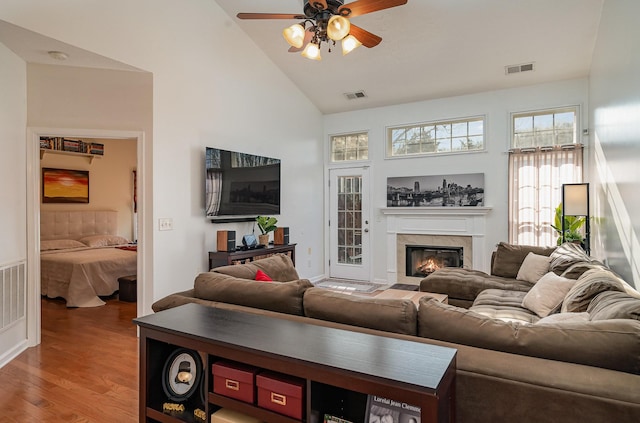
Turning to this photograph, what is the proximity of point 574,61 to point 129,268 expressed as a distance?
6.61 meters

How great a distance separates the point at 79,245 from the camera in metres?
6.29

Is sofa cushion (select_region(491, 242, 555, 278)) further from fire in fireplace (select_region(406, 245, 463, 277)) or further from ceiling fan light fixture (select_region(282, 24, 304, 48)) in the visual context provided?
ceiling fan light fixture (select_region(282, 24, 304, 48))

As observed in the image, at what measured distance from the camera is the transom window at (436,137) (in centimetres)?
575

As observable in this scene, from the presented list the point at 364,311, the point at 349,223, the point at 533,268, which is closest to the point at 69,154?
the point at 349,223

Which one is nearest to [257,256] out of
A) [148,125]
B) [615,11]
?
[148,125]

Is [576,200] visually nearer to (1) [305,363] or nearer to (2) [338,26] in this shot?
(2) [338,26]

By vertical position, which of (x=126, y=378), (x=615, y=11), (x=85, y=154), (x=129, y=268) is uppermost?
(x=615, y=11)

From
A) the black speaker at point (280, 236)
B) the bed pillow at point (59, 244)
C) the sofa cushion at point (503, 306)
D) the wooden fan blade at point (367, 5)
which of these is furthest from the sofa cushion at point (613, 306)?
the bed pillow at point (59, 244)

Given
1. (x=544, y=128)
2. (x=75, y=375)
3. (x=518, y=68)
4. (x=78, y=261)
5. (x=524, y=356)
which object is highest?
(x=518, y=68)

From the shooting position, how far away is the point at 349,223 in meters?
6.75

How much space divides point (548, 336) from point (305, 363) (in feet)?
3.00

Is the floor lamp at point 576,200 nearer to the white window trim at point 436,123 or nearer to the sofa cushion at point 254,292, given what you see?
the white window trim at point 436,123

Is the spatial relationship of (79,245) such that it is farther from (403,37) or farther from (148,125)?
(403,37)

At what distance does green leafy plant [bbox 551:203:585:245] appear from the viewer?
463 centimetres
